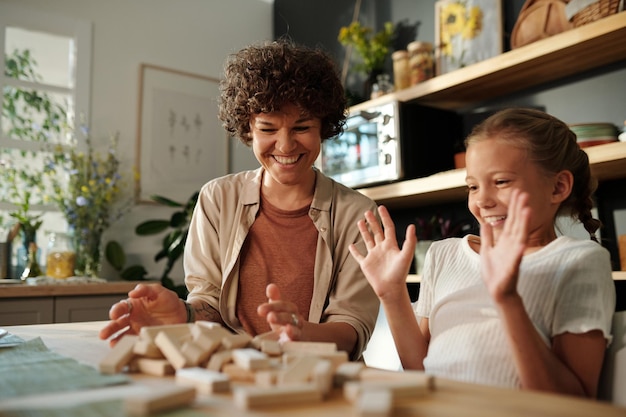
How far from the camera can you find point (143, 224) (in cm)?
386

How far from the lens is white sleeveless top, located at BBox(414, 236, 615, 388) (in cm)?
Answer: 101

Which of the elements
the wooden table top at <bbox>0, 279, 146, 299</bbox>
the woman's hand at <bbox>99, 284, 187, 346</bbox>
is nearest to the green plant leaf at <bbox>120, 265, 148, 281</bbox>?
the wooden table top at <bbox>0, 279, 146, 299</bbox>

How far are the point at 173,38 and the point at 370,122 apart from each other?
195 cm

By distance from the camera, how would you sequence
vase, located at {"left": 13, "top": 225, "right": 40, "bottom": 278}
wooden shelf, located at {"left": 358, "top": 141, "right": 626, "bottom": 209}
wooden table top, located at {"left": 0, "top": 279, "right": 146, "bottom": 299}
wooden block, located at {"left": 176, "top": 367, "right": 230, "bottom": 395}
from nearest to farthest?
1. wooden block, located at {"left": 176, "top": 367, "right": 230, "bottom": 395}
2. wooden shelf, located at {"left": 358, "top": 141, "right": 626, "bottom": 209}
3. wooden table top, located at {"left": 0, "top": 279, "right": 146, "bottom": 299}
4. vase, located at {"left": 13, "top": 225, "right": 40, "bottom": 278}

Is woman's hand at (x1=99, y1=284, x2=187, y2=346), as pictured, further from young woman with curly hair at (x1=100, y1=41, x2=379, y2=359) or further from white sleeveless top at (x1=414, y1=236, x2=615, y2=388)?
white sleeveless top at (x1=414, y1=236, x2=615, y2=388)

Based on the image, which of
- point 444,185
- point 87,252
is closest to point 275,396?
point 444,185

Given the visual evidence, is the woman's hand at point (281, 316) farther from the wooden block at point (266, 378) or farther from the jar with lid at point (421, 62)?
the jar with lid at point (421, 62)

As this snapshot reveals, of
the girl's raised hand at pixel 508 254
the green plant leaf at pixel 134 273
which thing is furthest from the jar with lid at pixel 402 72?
the girl's raised hand at pixel 508 254

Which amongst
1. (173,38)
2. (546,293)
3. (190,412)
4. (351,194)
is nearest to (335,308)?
(351,194)

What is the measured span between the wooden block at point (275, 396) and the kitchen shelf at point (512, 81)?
1.89 metres

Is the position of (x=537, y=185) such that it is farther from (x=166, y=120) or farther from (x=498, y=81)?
(x=166, y=120)

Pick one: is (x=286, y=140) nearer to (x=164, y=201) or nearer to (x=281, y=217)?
(x=281, y=217)

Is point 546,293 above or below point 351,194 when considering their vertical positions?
below

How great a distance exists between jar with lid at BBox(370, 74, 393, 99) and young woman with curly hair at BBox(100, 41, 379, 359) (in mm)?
1650
